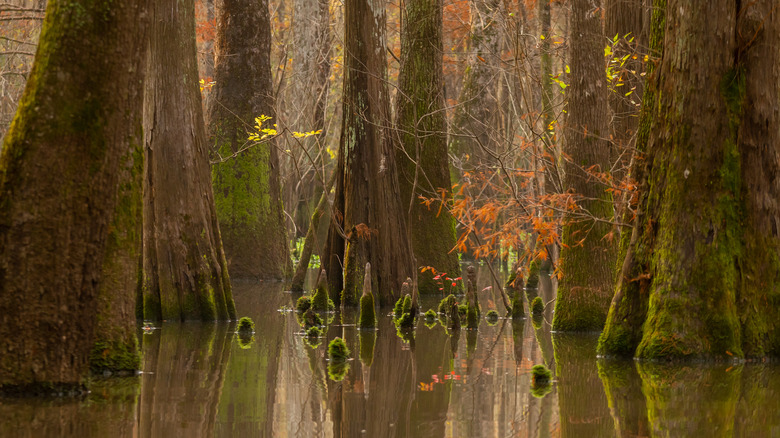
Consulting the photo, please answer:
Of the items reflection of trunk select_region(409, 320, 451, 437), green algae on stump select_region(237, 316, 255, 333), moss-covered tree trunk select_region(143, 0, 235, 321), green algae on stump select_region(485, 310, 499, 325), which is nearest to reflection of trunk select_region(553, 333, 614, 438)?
reflection of trunk select_region(409, 320, 451, 437)

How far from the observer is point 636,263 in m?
8.14

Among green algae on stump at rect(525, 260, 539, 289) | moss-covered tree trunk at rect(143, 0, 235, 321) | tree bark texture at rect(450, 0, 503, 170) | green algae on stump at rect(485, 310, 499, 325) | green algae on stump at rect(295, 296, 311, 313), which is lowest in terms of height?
green algae on stump at rect(485, 310, 499, 325)

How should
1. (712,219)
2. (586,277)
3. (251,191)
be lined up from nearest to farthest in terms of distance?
1. (712,219)
2. (586,277)
3. (251,191)

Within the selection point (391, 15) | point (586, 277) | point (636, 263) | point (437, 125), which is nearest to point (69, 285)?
point (636, 263)

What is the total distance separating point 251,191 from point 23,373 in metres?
12.3

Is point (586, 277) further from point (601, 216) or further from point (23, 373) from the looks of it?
point (23, 373)

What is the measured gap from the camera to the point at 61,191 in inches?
237

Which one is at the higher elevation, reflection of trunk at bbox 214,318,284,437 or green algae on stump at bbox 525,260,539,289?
green algae on stump at bbox 525,260,539,289

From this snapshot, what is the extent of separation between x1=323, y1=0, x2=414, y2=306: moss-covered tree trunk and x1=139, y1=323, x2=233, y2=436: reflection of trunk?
107 inches

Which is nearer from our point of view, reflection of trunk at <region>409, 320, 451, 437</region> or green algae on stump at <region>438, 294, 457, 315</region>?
reflection of trunk at <region>409, 320, 451, 437</region>

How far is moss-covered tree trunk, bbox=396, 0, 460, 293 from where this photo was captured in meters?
14.8

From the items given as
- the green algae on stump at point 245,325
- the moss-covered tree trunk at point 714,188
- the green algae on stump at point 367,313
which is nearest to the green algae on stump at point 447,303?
the green algae on stump at point 367,313

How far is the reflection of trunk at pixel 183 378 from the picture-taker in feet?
18.3

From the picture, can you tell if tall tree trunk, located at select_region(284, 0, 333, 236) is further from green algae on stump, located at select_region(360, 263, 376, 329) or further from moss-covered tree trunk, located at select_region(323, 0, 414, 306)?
green algae on stump, located at select_region(360, 263, 376, 329)
